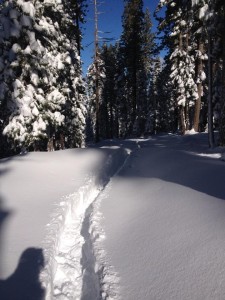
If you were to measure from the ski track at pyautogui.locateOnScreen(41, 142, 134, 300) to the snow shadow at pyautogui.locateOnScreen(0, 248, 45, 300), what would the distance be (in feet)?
0.45

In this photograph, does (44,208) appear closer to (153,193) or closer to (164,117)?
(153,193)

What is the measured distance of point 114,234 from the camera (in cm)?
750

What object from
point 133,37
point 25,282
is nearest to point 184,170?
point 25,282

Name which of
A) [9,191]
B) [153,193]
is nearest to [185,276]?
[153,193]

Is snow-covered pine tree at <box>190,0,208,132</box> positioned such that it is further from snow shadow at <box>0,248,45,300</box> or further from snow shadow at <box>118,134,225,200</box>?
snow shadow at <box>0,248,45,300</box>

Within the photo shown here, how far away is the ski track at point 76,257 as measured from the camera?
18.1 feet

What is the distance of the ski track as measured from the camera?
552 centimetres

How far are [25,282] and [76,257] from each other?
1.67 m

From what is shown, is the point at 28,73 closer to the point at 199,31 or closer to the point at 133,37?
the point at 199,31

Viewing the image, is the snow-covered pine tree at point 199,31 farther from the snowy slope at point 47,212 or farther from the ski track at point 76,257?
the ski track at point 76,257

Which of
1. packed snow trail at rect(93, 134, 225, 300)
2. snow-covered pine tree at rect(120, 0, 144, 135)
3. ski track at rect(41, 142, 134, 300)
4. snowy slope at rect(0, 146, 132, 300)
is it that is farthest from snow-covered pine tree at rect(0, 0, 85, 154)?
snow-covered pine tree at rect(120, 0, 144, 135)

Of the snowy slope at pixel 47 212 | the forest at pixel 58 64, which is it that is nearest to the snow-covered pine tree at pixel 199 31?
the forest at pixel 58 64

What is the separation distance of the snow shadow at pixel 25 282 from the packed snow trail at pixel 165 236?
1.13 meters

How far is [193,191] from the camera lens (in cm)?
900
